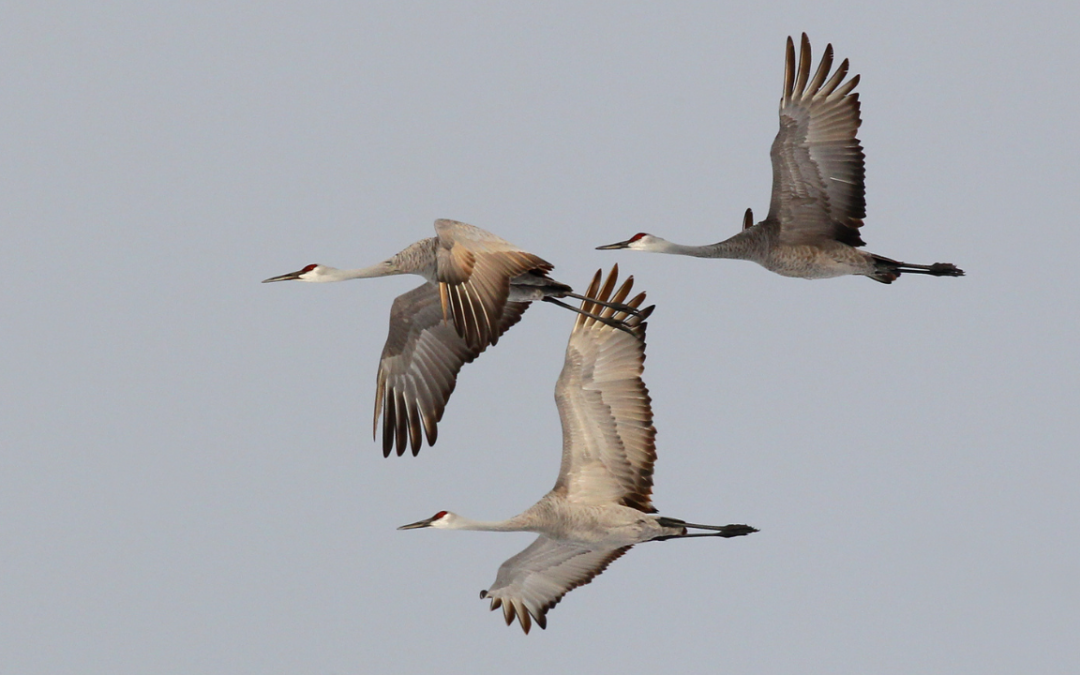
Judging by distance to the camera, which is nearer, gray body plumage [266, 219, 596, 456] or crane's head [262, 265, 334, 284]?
gray body plumage [266, 219, 596, 456]

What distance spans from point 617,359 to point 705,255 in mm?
1318

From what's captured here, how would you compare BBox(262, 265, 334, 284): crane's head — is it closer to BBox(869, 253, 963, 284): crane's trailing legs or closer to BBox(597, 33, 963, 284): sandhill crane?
BBox(597, 33, 963, 284): sandhill crane

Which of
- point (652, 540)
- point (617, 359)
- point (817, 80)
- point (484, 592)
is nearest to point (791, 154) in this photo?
point (817, 80)

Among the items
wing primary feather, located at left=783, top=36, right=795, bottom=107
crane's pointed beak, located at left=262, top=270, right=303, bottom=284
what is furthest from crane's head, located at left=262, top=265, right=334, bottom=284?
wing primary feather, located at left=783, top=36, right=795, bottom=107

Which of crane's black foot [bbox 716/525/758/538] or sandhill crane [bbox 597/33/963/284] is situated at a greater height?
sandhill crane [bbox 597/33/963/284]

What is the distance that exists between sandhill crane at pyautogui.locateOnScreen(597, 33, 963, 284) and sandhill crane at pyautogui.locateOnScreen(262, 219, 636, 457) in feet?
5.72

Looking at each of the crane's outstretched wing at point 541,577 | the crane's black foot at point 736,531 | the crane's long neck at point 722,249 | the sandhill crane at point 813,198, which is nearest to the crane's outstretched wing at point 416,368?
the crane's outstretched wing at point 541,577

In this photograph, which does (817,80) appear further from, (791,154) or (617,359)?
(617,359)

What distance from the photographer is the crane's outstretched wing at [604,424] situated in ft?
56.1

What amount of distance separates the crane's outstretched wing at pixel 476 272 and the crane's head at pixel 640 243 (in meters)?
2.33

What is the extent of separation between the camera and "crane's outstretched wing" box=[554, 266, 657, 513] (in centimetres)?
1709

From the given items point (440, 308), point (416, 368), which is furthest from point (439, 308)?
point (416, 368)

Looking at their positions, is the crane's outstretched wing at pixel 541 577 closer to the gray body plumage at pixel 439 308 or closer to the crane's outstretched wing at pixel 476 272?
the gray body plumage at pixel 439 308

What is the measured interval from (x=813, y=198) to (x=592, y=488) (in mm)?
3350
